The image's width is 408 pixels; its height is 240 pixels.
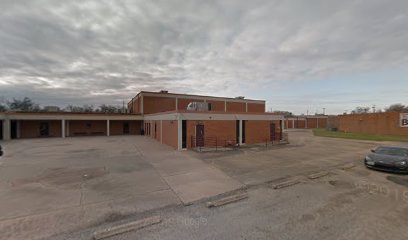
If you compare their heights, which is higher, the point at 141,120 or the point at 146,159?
the point at 141,120

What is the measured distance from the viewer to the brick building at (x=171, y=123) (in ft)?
54.5

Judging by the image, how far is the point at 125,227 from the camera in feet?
14.8

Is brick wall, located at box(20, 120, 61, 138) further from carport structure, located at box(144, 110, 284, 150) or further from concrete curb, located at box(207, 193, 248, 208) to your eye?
concrete curb, located at box(207, 193, 248, 208)

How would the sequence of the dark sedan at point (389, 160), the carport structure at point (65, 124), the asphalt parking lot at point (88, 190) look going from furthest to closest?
1. the carport structure at point (65, 124)
2. the dark sedan at point (389, 160)
3. the asphalt parking lot at point (88, 190)

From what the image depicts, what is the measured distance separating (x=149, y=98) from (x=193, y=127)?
2017cm

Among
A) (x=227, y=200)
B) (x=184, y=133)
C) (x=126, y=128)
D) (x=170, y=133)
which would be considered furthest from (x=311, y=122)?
(x=227, y=200)

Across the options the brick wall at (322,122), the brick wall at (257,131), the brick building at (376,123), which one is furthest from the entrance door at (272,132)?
the brick wall at (322,122)

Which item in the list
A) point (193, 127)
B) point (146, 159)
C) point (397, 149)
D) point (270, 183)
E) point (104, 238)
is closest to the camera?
point (104, 238)

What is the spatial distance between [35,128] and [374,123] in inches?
2065

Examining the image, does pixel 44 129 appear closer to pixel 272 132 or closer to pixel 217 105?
pixel 217 105

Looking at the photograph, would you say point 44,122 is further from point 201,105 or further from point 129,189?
point 129,189

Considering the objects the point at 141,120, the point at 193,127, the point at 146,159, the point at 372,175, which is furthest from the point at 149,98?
the point at 372,175

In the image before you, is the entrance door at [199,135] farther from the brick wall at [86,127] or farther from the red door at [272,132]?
the brick wall at [86,127]

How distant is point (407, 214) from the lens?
510 cm
